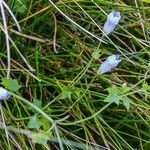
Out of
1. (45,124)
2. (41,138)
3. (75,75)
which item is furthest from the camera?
(75,75)

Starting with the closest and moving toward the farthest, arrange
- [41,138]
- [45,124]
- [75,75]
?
[41,138] → [45,124] → [75,75]

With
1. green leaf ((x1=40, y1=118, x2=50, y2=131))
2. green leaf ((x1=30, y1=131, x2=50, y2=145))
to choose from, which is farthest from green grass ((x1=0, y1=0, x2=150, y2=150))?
green leaf ((x1=30, y1=131, x2=50, y2=145))

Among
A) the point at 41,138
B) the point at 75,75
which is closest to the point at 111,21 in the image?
the point at 75,75

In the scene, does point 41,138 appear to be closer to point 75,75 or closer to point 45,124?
point 45,124

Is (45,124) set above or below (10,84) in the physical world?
below

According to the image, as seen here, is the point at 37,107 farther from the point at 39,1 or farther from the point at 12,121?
the point at 39,1

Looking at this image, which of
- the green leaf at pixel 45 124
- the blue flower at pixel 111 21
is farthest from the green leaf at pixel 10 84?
the blue flower at pixel 111 21

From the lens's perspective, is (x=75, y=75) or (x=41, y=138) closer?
(x=41, y=138)

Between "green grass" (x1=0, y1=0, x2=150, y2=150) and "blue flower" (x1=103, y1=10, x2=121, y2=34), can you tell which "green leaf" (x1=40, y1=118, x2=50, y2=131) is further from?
"blue flower" (x1=103, y1=10, x2=121, y2=34)

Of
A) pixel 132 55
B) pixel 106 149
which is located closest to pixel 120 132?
pixel 106 149
